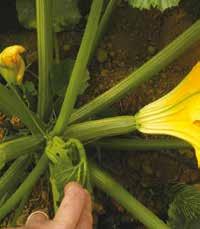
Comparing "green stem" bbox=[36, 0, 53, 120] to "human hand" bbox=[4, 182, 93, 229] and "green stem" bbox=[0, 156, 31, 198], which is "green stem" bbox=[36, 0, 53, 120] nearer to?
"green stem" bbox=[0, 156, 31, 198]

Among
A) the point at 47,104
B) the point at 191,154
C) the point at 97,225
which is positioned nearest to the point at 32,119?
the point at 47,104

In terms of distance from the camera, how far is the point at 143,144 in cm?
193

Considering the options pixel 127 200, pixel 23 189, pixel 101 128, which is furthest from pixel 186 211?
pixel 23 189

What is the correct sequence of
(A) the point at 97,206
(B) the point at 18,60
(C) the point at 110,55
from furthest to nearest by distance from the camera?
(C) the point at 110,55
(A) the point at 97,206
(B) the point at 18,60

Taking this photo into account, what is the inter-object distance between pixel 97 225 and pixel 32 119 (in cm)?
67

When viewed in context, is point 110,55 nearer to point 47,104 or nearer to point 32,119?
point 47,104

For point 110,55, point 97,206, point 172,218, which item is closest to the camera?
point 172,218

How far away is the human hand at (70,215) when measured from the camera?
47.2 inches

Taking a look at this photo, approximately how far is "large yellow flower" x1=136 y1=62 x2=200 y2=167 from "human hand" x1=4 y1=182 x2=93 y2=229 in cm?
32

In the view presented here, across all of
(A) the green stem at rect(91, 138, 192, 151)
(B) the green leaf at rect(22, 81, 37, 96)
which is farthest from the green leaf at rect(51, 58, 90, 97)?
(A) the green stem at rect(91, 138, 192, 151)

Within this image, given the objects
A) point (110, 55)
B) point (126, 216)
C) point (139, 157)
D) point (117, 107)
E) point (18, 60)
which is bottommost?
point (126, 216)

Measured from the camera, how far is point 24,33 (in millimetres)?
2355

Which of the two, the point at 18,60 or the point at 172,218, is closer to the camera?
the point at 18,60

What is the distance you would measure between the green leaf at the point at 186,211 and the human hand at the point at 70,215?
59cm
